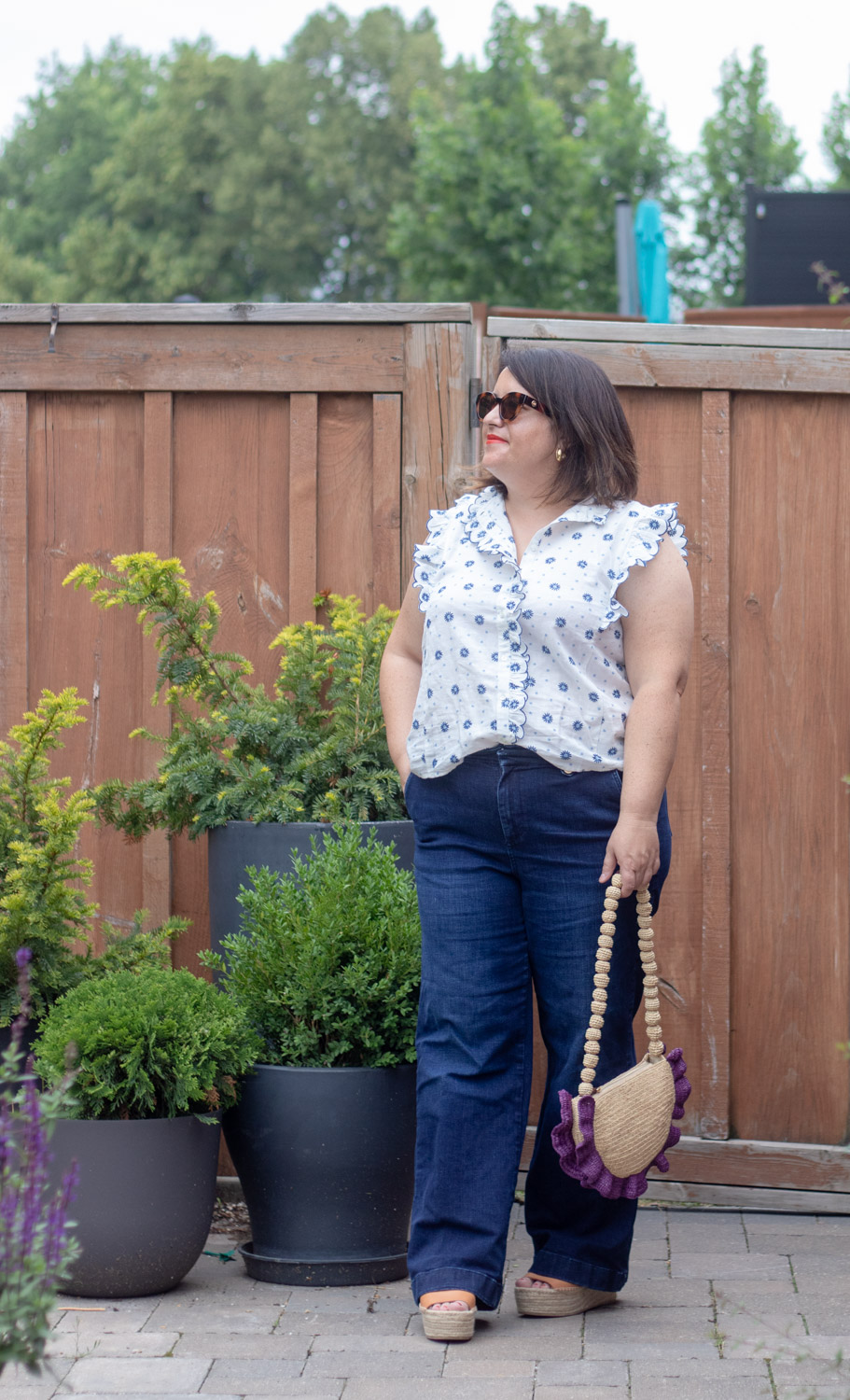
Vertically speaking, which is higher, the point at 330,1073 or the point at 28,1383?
the point at 330,1073

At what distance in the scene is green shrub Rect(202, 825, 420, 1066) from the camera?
2.96 m

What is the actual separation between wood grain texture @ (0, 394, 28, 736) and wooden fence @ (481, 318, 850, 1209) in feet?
4.23

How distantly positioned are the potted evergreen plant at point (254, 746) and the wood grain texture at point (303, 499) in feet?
0.79

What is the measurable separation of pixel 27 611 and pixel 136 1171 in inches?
63.4

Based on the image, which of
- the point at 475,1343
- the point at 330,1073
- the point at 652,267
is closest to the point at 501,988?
the point at 330,1073

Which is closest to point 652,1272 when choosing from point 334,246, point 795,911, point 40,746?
point 795,911

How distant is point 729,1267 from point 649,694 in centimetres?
142

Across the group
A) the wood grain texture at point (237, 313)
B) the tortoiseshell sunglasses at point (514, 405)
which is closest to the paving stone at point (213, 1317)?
the tortoiseshell sunglasses at point (514, 405)

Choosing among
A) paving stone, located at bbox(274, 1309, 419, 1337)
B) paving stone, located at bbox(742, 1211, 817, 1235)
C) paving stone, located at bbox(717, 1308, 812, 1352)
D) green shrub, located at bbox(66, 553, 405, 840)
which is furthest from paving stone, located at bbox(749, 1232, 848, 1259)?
green shrub, located at bbox(66, 553, 405, 840)

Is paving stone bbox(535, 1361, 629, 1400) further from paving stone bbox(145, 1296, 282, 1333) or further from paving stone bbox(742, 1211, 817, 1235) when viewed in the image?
paving stone bbox(742, 1211, 817, 1235)

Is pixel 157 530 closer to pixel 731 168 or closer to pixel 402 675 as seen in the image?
pixel 402 675

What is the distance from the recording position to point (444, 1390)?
242 cm

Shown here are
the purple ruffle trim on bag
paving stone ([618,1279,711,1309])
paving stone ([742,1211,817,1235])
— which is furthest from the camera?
paving stone ([742,1211,817,1235])

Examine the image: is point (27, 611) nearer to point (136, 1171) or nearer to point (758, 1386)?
point (136, 1171)
